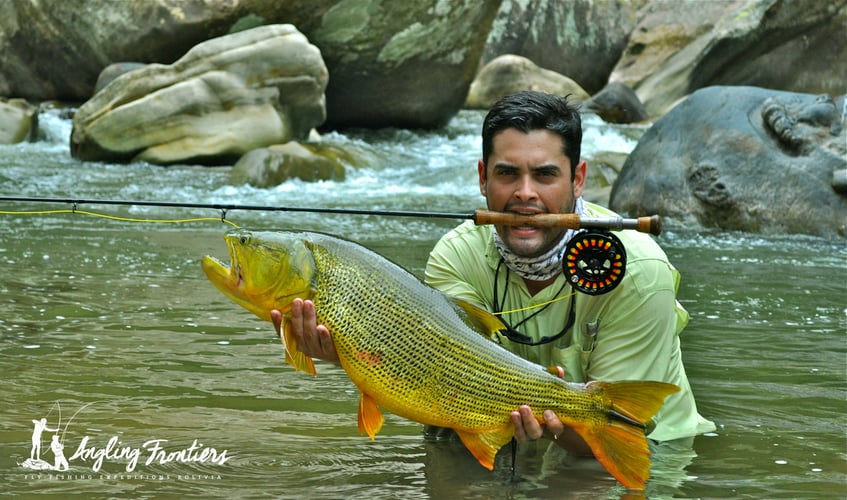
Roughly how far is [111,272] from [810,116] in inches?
267

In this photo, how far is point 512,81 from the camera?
23812mm

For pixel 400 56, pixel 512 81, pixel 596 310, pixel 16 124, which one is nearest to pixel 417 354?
pixel 596 310

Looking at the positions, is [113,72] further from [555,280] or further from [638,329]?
[638,329]

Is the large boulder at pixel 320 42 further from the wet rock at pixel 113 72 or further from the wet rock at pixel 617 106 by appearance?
the wet rock at pixel 617 106

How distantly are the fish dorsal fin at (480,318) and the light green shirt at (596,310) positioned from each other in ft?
0.49

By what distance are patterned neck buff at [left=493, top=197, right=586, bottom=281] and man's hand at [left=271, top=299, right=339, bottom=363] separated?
80 cm

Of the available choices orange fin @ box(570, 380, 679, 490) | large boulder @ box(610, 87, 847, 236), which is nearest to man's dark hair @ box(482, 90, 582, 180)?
orange fin @ box(570, 380, 679, 490)

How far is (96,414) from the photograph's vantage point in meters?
4.60

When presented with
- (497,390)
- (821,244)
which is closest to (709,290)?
(821,244)

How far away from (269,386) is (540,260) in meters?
1.98

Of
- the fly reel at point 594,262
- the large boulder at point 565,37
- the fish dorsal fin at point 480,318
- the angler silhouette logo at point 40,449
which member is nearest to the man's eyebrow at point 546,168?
the fly reel at point 594,262

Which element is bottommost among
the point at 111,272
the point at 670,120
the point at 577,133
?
the point at 111,272

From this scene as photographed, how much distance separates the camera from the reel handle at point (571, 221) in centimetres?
345

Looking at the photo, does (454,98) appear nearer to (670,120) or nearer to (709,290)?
(670,120)
